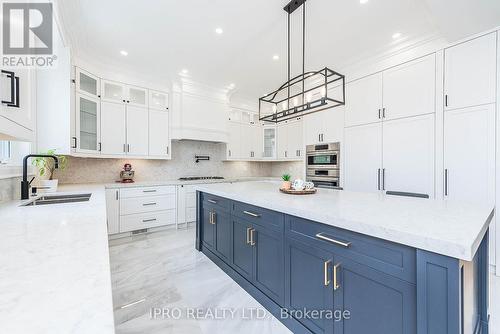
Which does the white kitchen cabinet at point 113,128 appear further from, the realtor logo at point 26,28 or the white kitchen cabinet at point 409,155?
the white kitchen cabinet at point 409,155

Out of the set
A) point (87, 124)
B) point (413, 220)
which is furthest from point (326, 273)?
point (87, 124)

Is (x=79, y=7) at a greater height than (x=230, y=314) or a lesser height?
greater

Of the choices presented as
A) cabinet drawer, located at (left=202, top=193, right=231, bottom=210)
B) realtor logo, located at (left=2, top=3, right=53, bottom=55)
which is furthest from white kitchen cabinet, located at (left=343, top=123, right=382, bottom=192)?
realtor logo, located at (left=2, top=3, right=53, bottom=55)

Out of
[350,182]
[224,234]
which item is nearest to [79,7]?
[224,234]

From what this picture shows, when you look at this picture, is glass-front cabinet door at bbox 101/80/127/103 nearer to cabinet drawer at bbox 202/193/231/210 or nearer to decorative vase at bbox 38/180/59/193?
decorative vase at bbox 38/180/59/193

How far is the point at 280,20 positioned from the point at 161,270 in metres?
3.07

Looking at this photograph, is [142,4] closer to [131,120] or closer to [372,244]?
[131,120]

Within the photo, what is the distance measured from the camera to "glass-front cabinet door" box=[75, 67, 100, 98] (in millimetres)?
3002

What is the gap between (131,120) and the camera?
12.1ft

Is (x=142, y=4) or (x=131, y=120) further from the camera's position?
(x=131, y=120)

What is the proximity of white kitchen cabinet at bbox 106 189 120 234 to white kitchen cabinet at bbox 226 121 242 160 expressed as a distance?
2.29m

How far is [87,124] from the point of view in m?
3.18

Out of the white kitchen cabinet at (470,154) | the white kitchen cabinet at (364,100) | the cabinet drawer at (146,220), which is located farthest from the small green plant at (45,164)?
the white kitchen cabinet at (470,154)

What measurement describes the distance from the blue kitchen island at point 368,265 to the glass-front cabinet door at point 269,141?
3483mm
